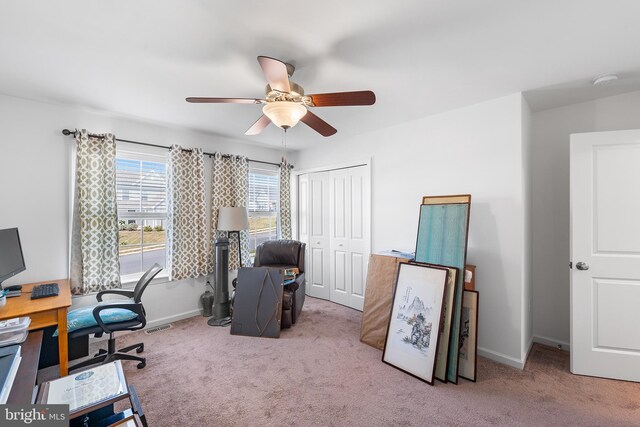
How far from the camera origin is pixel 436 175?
3.05 meters

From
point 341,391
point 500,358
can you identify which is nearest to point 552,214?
point 500,358

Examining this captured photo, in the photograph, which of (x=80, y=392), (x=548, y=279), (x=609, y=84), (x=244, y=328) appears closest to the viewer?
(x=80, y=392)

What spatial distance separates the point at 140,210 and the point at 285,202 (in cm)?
212

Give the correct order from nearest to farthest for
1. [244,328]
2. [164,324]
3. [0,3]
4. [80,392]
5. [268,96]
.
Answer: [80,392], [0,3], [268,96], [244,328], [164,324]

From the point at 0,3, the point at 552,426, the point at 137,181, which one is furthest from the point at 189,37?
the point at 552,426

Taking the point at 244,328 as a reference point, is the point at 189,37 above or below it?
above

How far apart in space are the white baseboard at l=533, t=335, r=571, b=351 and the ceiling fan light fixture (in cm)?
336

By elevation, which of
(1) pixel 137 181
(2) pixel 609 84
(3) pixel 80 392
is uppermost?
(2) pixel 609 84

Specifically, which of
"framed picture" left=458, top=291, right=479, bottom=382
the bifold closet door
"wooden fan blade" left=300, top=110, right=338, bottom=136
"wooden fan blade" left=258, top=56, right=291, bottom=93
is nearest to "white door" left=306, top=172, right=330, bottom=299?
the bifold closet door

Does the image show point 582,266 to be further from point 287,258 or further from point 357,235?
point 287,258

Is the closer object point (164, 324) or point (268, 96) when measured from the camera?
point (268, 96)

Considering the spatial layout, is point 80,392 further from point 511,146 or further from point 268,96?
point 511,146

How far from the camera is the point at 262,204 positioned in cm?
456

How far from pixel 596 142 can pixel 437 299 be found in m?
1.90
